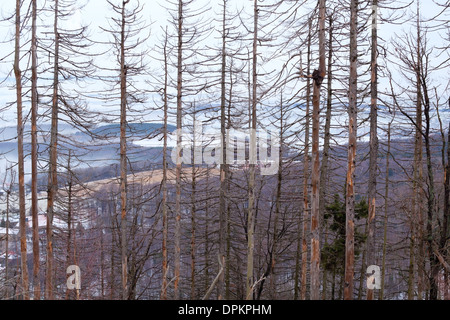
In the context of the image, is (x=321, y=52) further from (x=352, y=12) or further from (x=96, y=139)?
(x=96, y=139)

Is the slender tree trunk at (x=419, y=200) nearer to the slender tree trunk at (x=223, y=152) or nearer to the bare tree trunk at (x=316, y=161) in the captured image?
the bare tree trunk at (x=316, y=161)

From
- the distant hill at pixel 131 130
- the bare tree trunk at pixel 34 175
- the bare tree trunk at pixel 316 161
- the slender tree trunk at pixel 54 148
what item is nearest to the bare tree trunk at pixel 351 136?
the bare tree trunk at pixel 316 161

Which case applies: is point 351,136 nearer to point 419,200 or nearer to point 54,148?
point 419,200

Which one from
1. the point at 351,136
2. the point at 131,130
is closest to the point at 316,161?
the point at 351,136

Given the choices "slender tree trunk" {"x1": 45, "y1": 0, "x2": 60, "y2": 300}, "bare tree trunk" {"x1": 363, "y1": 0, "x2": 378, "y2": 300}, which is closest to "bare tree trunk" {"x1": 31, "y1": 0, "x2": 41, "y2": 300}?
"slender tree trunk" {"x1": 45, "y1": 0, "x2": 60, "y2": 300}

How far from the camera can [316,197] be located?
32.0 feet

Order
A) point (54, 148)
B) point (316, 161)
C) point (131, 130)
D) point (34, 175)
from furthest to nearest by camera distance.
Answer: point (131, 130) < point (54, 148) < point (34, 175) < point (316, 161)

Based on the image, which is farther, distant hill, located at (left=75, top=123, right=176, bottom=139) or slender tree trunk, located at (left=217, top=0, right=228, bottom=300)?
slender tree trunk, located at (left=217, top=0, right=228, bottom=300)

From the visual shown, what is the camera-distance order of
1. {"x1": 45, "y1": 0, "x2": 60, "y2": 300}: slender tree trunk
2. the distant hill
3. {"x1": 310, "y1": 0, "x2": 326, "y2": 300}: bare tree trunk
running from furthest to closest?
the distant hill → {"x1": 45, "y1": 0, "x2": 60, "y2": 300}: slender tree trunk → {"x1": 310, "y1": 0, "x2": 326, "y2": 300}: bare tree trunk

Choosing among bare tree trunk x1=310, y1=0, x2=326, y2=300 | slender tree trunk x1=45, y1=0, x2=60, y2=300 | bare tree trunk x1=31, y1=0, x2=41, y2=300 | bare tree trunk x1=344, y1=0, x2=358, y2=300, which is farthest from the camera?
slender tree trunk x1=45, y1=0, x2=60, y2=300

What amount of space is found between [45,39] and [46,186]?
494cm

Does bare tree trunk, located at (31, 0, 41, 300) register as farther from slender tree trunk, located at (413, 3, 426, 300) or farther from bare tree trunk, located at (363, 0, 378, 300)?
slender tree trunk, located at (413, 3, 426, 300)
